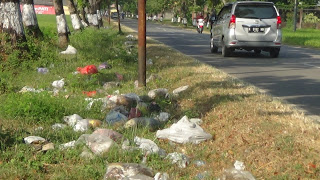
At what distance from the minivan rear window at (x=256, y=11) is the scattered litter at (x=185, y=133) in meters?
11.2

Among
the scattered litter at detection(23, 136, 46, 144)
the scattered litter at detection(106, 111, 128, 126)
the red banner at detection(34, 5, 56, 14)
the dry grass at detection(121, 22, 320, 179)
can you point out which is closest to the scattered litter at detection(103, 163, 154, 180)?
the dry grass at detection(121, 22, 320, 179)

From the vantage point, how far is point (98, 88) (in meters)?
9.41

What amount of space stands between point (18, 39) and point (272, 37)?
26.0 ft

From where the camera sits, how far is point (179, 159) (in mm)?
5055

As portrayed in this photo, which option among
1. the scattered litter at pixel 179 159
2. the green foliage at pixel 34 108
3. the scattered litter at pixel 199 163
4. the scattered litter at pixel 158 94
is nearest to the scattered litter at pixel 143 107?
the scattered litter at pixel 158 94

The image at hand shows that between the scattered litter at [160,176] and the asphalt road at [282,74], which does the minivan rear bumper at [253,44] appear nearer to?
the asphalt road at [282,74]

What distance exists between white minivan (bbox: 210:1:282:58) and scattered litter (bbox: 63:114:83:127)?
10.4 metres

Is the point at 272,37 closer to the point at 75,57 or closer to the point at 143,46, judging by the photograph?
the point at 75,57

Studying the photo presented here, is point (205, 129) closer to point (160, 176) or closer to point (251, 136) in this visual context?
point (251, 136)

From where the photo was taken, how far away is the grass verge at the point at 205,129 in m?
4.69

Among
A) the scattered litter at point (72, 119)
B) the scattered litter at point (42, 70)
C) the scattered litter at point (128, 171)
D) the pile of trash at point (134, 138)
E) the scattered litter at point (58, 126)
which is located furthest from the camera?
the scattered litter at point (42, 70)

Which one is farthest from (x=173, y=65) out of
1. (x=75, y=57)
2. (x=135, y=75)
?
(x=75, y=57)

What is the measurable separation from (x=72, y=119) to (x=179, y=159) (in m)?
2.07

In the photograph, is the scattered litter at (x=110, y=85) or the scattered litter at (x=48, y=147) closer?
the scattered litter at (x=48, y=147)
